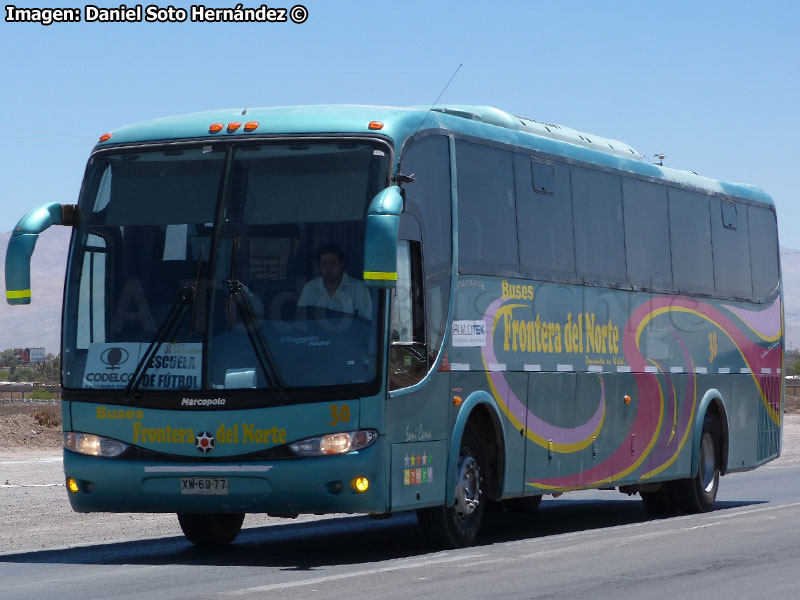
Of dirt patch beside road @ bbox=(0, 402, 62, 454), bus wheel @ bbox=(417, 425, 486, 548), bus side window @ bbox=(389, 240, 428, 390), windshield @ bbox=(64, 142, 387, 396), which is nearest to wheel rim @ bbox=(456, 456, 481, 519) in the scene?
bus wheel @ bbox=(417, 425, 486, 548)

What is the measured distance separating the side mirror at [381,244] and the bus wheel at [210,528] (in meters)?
3.65

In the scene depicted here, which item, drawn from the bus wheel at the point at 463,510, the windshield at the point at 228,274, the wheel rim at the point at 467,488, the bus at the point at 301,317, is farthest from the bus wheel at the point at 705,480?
the windshield at the point at 228,274

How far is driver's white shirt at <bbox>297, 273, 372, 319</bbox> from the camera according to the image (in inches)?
474

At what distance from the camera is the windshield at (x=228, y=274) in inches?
474

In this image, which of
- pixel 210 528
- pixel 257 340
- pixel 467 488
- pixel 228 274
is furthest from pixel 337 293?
pixel 210 528

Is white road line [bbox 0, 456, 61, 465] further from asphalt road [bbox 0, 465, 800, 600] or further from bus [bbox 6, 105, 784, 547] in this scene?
bus [bbox 6, 105, 784, 547]

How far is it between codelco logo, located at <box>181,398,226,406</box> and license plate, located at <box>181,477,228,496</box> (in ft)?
1.88

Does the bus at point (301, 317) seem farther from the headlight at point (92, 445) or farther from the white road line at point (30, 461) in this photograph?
the white road line at point (30, 461)

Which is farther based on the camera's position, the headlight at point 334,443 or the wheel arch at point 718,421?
A: the wheel arch at point 718,421

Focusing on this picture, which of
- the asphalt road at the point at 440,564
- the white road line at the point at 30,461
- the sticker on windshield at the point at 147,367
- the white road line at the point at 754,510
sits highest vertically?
the sticker on windshield at the point at 147,367

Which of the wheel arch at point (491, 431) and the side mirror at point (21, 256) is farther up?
the side mirror at point (21, 256)

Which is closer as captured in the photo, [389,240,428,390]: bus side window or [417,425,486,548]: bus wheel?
[389,240,428,390]: bus side window

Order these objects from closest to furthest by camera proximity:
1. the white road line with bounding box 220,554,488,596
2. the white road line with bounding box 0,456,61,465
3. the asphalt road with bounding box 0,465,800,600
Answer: the white road line with bounding box 220,554,488,596 < the asphalt road with bounding box 0,465,800,600 < the white road line with bounding box 0,456,61,465

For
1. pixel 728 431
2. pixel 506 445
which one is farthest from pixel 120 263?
pixel 728 431
